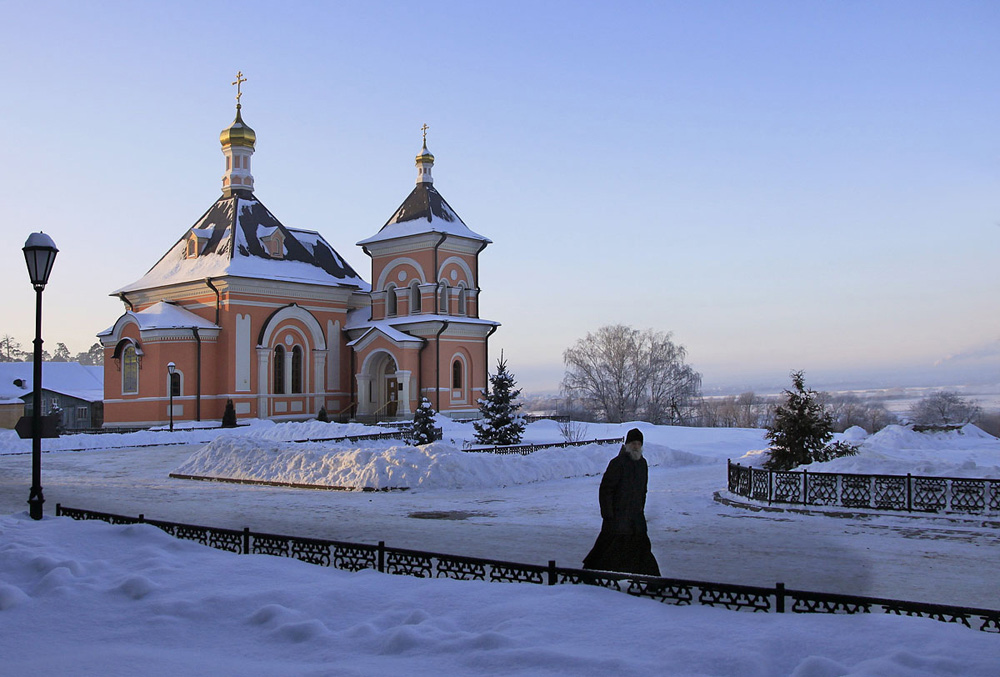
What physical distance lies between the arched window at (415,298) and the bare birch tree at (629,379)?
2312 centimetres

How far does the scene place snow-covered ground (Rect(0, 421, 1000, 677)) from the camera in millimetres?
5285

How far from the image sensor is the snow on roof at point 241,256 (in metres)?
38.4

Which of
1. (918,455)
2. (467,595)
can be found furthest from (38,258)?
(918,455)

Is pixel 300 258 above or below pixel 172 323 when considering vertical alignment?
Answer: above

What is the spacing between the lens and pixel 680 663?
5152 mm

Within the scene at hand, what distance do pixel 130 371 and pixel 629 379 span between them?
3484cm

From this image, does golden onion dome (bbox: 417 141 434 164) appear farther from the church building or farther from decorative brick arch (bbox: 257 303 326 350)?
decorative brick arch (bbox: 257 303 326 350)

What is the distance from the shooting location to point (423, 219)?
41.1 meters

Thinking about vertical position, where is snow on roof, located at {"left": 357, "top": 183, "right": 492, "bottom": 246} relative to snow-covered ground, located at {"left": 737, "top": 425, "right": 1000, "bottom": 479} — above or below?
above

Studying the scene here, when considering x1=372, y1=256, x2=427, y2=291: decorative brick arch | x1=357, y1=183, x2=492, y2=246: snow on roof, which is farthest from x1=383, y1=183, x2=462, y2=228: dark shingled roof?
x1=372, y1=256, x2=427, y2=291: decorative brick arch

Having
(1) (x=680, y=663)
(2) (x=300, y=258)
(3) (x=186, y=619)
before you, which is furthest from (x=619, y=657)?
(2) (x=300, y=258)

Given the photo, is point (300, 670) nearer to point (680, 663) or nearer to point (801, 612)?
point (680, 663)

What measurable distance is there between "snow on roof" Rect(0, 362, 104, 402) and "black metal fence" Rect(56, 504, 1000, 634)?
48.9 meters

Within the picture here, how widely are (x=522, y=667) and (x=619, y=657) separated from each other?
1.98ft
